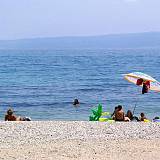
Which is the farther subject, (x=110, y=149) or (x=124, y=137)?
(x=124, y=137)

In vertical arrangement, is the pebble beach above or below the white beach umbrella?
below

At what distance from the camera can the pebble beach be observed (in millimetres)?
10906

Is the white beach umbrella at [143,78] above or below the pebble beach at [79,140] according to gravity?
above

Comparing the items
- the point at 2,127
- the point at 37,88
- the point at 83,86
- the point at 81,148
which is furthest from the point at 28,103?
the point at 81,148

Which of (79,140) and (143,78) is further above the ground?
(143,78)

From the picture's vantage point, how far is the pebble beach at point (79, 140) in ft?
35.8

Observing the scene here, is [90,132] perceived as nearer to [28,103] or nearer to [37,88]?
[28,103]

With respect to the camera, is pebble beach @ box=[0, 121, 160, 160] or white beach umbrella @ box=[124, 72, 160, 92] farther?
white beach umbrella @ box=[124, 72, 160, 92]

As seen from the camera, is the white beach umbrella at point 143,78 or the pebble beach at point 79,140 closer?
the pebble beach at point 79,140

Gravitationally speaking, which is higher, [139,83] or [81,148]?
[139,83]

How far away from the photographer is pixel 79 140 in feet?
40.3

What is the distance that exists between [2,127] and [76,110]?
12.8 meters

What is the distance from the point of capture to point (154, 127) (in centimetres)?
1392

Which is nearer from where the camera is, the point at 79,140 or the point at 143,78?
the point at 79,140
